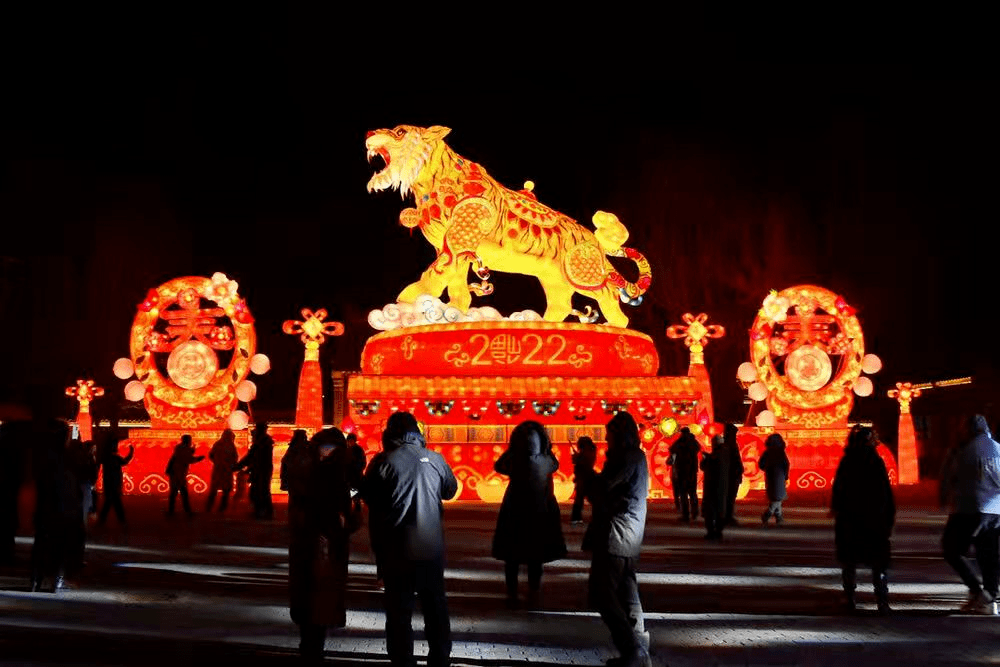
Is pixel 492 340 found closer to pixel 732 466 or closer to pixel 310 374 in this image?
pixel 310 374

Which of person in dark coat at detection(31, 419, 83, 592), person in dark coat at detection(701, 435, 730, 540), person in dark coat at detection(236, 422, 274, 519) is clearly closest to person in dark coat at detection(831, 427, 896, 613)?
person in dark coat at detection(701, 435, 730, 540)

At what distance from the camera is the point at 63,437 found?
9.48 m

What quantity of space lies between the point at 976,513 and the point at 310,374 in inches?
795

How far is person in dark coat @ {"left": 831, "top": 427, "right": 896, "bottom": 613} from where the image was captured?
28.2 ft

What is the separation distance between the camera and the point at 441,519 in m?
6.55

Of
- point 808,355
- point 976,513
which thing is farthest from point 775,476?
point 808,355

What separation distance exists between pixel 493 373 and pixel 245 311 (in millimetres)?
6302

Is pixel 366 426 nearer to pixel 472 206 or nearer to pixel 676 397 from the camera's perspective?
pixel 472 206

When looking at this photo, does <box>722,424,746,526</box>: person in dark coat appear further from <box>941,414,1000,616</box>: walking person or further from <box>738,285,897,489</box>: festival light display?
<box>738,285,897,489</box>: festival light display

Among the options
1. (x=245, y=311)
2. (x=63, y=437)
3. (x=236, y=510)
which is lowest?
(x=236, y=510)

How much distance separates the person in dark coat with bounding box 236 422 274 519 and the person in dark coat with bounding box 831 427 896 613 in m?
11.0

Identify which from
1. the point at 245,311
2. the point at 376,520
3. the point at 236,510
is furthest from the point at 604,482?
the point at 245,311

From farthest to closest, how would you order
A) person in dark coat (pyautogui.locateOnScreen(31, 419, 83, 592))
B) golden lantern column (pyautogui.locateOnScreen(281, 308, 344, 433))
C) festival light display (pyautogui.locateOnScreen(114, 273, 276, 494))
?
golden lantern column (pyautogui.locateOnScreen(281, 308, 344, 433))
festival light display (pyautogui.locateOnScreen(114, 273, 276, 494))
person in dark coat (pyautogui.locateOnScreen(31, 419, 83, 592))

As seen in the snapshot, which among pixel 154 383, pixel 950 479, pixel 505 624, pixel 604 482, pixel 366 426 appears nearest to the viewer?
pixel 604 482
